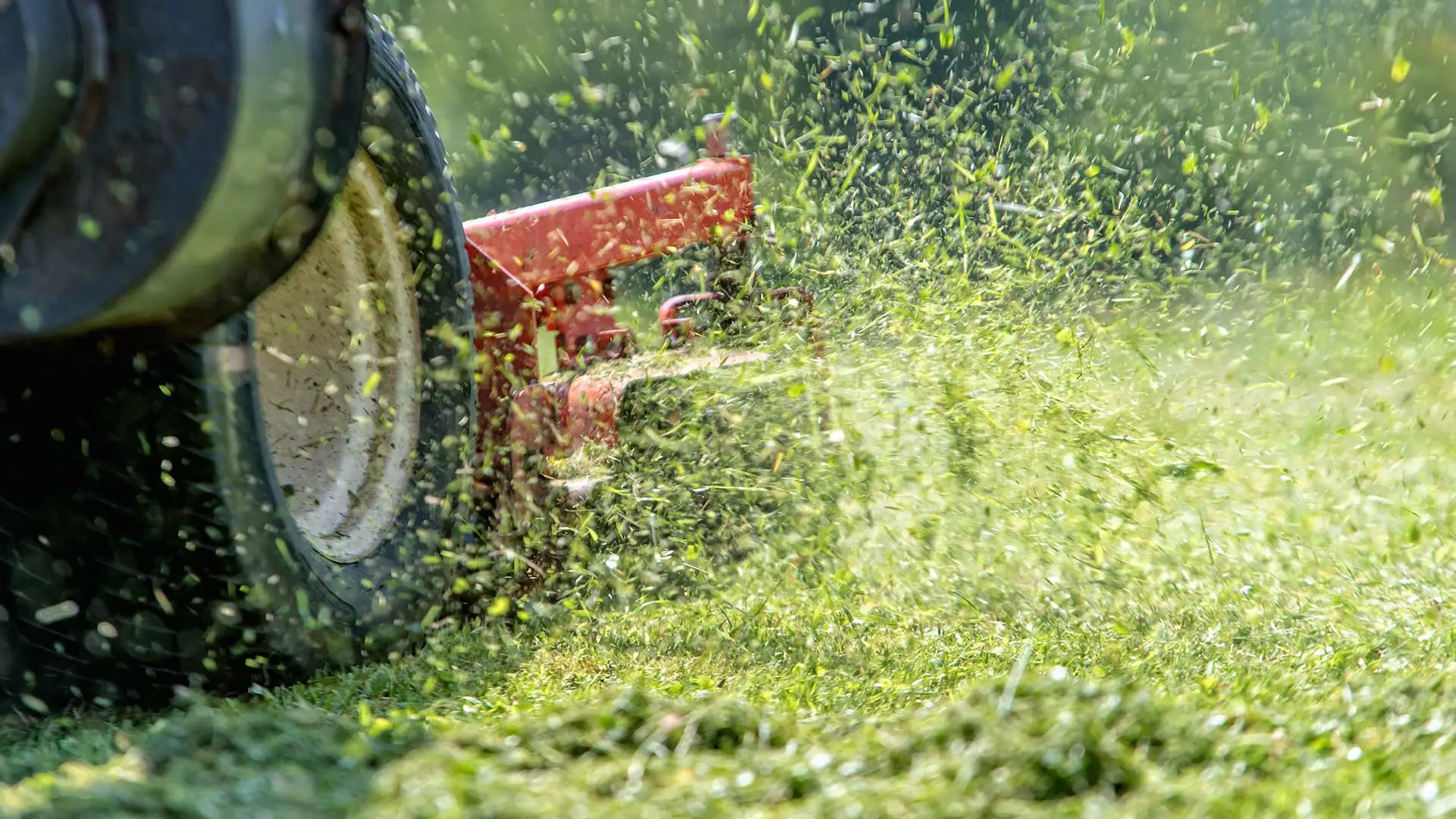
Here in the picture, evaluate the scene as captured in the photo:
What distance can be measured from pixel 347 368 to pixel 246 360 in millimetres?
662

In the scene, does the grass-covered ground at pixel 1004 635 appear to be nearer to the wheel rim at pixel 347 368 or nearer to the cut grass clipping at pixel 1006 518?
the cut grass clipping at pixel 1006 518

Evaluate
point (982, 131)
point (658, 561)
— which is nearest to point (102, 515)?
point (658, 561)

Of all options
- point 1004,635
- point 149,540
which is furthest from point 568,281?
point 149,540

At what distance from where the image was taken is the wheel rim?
122 inches

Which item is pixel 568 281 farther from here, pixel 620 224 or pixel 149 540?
pixel 149 540

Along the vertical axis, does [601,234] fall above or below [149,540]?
above

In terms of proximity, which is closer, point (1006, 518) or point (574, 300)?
point (1006, 518)

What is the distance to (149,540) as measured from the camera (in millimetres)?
2520

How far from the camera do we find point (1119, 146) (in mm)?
4637

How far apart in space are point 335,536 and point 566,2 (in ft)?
39.2

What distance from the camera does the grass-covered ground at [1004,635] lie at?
1.80 meters

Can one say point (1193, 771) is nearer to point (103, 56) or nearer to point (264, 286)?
point (264, 286)

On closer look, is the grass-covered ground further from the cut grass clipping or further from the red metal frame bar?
the red metal frame bar

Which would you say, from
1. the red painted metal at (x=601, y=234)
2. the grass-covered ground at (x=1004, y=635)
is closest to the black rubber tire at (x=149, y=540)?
the grass-covered ground at (x=1004, y=635)
